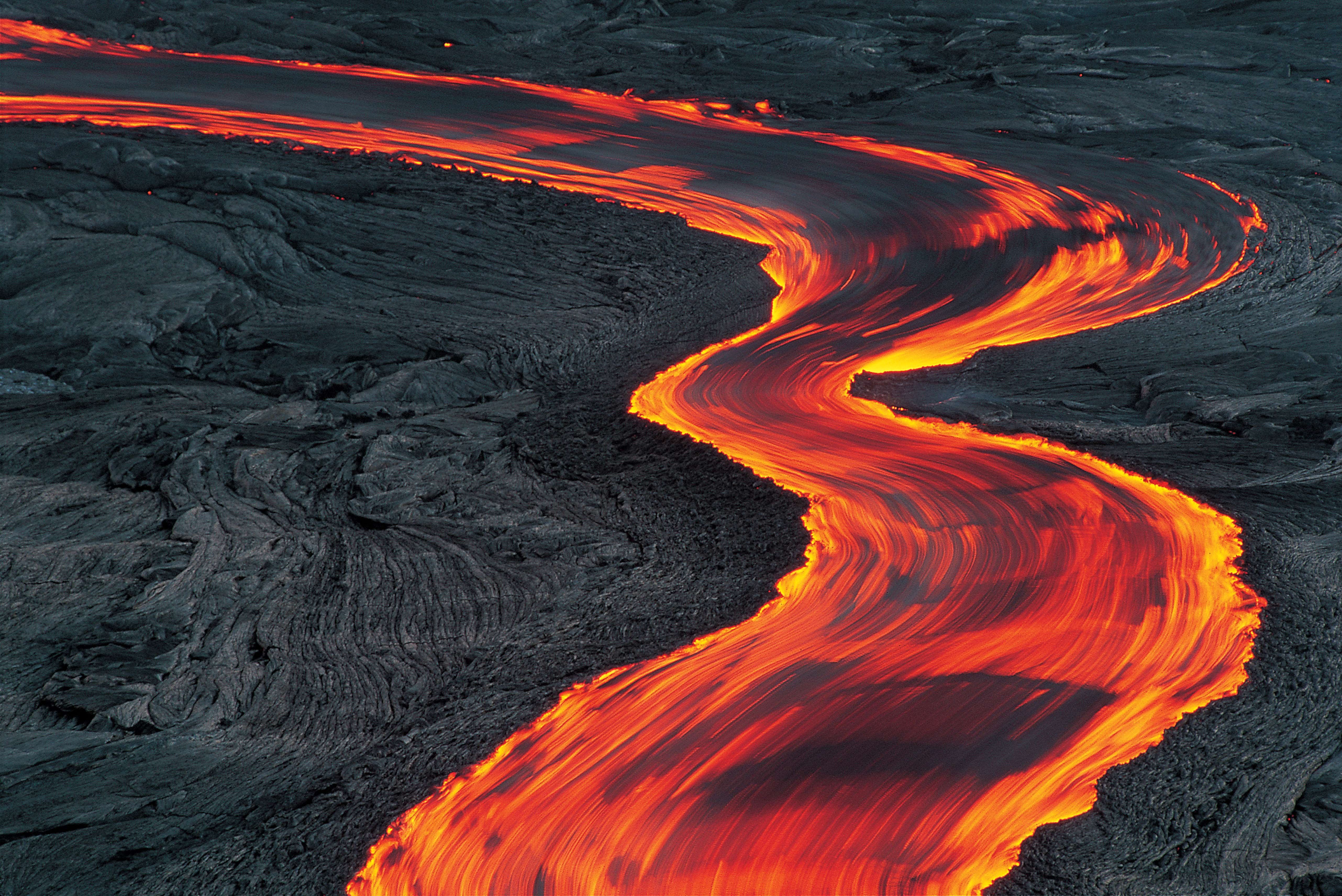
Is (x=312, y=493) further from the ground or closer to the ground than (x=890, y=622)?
closer to the ground

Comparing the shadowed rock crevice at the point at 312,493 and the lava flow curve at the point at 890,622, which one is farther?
the shadowed rock crevice at the point at 312,493

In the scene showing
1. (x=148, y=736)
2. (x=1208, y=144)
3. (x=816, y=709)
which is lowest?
(x=148, y=736)

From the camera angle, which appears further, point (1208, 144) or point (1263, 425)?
point (1208, 144)

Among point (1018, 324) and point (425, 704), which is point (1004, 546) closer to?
point (425, 704)

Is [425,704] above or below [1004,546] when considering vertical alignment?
below

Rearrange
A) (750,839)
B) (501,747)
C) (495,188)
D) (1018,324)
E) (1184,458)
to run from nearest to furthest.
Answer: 1. (750,839)
2. (501,747)
3. (1184,458)
4. (1018,324)
5. (495,188)

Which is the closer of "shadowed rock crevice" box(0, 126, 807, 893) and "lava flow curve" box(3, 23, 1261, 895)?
"lava flow curve" box(3, 23, 1261, 895)

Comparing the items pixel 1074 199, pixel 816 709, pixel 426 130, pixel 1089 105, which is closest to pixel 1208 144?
pixel 1089 105

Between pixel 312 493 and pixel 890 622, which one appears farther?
pixel 312 493
